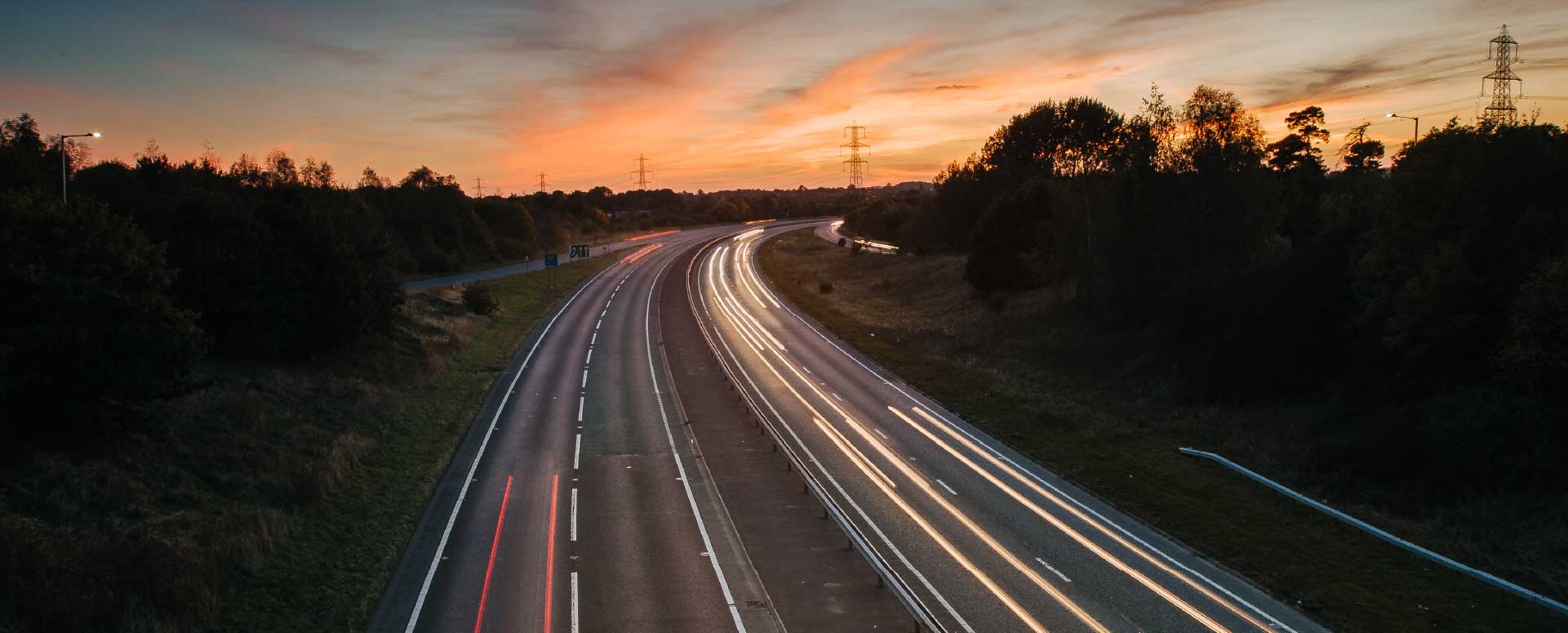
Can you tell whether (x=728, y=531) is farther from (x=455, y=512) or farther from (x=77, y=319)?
(x=77, y=319)

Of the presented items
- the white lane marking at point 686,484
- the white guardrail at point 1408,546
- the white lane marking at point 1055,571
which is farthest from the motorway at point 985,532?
the white guardrail at point 1408,546

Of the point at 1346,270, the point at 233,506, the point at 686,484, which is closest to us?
the point at 233,506

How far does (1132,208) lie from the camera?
151 ft

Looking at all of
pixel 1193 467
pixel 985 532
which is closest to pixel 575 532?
pixel 985 532

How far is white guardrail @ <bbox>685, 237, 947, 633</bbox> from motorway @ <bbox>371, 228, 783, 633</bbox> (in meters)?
2.89

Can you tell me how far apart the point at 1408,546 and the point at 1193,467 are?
719 cm

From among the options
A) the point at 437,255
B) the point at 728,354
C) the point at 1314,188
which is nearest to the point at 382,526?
the point at 728,354

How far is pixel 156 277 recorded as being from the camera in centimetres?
2548

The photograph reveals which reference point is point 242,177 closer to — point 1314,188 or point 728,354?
point 728,354

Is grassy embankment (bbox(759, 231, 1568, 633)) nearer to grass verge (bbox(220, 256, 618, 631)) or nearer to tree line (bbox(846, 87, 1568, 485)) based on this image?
tree line (bbox(846, 87, 1568, 485))

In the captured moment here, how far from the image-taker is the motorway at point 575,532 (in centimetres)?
1844

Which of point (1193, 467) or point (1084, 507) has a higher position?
point (1193, 467)

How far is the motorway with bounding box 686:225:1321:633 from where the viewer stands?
1833cm

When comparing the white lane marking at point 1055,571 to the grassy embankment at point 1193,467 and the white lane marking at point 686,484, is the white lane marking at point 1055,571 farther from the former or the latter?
the white lane marking at point 686,484
